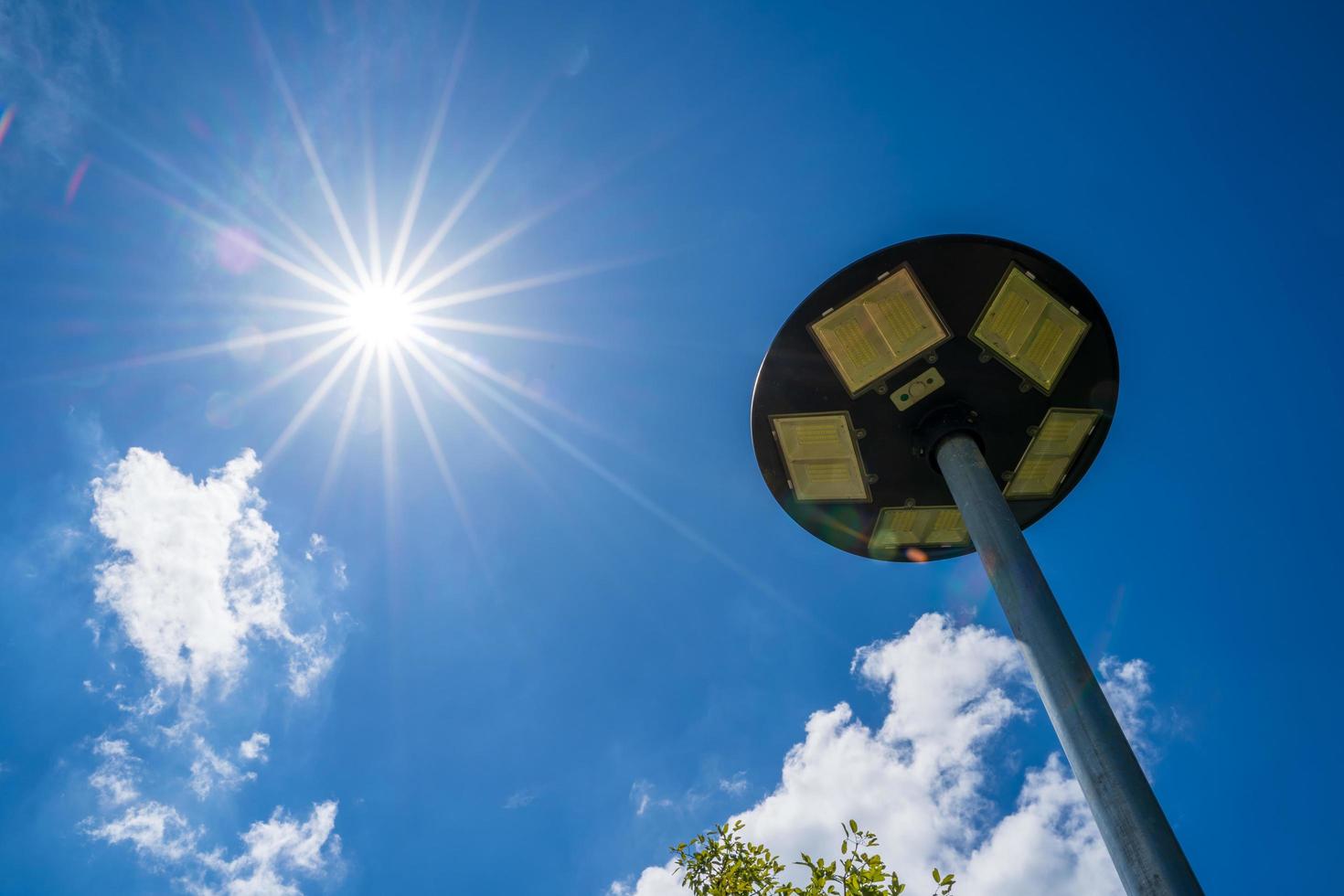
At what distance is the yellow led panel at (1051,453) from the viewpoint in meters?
5.52

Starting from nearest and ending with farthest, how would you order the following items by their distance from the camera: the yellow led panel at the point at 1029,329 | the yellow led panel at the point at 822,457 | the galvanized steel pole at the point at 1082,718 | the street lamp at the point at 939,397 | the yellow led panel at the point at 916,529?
the galvanized steel pole at the point at 1082,718, the street lamp at the point at 939,397, the yellow led panel at the point at 1029,329, the yellow led panel at the point at 822,457, the yellow led panel at the point at 916,529

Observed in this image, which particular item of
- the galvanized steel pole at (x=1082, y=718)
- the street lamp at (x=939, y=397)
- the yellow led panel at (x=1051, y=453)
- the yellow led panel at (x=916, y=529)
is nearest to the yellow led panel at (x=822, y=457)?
the street lamp at (x=939, y=397)

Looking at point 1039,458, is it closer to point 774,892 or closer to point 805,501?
point 805,501

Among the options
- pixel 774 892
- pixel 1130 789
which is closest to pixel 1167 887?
pixel 1130 789

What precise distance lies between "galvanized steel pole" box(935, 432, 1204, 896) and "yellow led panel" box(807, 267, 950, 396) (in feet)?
3.94

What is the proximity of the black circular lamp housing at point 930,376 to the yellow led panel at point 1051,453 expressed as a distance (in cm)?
1

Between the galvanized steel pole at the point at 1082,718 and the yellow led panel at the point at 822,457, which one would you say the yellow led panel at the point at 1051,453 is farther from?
the galvanized steel pole at the point at 1082,718

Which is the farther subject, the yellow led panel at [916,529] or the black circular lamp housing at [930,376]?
the yellow led panel at [916,529]

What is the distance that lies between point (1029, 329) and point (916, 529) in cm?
195

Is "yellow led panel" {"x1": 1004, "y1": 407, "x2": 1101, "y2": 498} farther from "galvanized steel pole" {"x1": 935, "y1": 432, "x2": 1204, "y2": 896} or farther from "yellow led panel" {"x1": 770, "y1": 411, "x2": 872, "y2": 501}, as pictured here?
"galvanized steel pole" {"x1": 935, "y1": 432, "x2": 1204, "y2": 896}

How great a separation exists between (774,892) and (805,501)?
14.0ft

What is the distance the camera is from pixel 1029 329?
505 cm

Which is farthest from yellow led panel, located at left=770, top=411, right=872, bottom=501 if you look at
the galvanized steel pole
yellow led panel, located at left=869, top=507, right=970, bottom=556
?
the galvanized steel pole

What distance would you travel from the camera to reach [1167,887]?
2.70 metres
